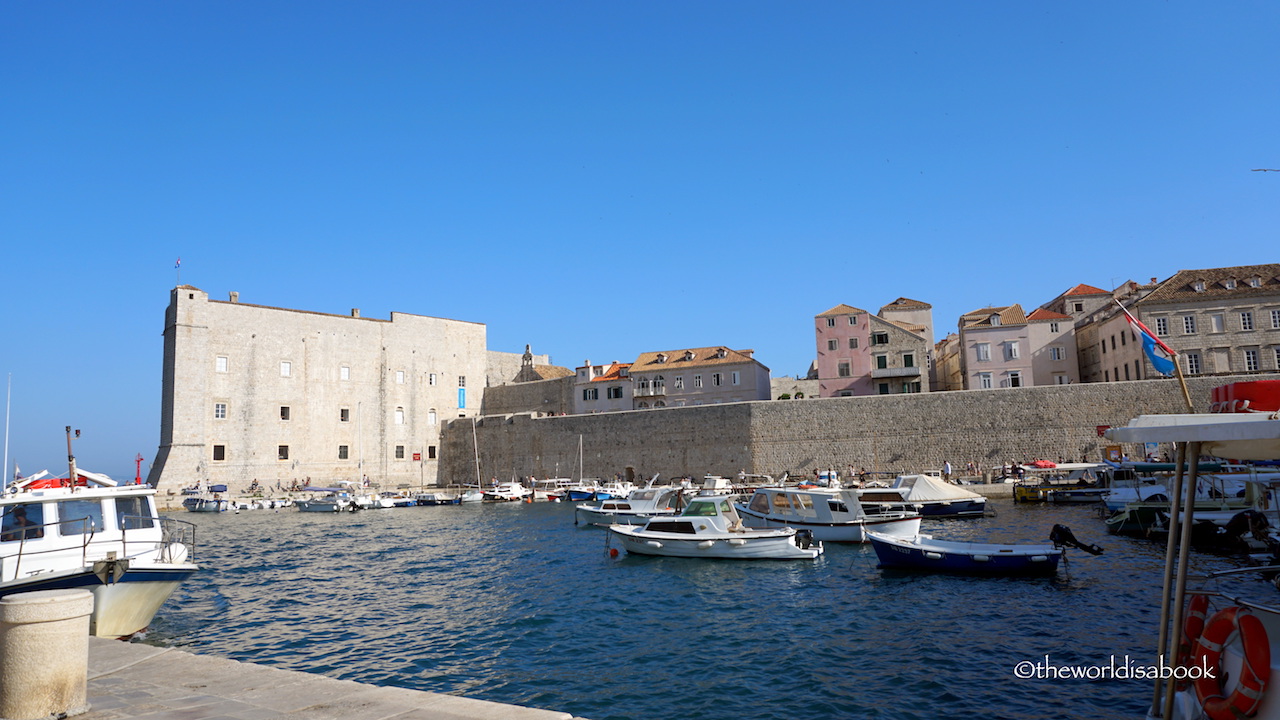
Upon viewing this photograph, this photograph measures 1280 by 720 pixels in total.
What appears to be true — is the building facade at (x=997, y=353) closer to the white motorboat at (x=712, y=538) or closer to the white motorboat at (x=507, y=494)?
the white motorboat at (x=507, y=494)

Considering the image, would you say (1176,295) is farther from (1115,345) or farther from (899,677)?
(899,677)

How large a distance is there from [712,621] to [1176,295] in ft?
138

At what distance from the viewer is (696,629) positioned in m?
12.9

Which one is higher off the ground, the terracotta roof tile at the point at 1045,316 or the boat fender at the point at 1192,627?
the terracotta roof tile at the point at 1045,316

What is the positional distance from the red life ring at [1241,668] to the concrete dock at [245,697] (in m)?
4.12

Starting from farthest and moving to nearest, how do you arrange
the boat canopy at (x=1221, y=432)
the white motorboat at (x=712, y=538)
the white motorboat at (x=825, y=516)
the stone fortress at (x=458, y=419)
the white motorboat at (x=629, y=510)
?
the stone fortress at (x=458, y=419) → the white motorboat at (x=629, y=510) → the white motorboat at (x=825, y=516) → the white motorboat at (x=712, y=538) → the boat canopy at (x=1221, y=432)

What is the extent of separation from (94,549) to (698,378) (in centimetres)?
4592

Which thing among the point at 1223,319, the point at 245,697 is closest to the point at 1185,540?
the point at 245,697

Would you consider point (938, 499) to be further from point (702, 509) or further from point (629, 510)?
point (702, 509)

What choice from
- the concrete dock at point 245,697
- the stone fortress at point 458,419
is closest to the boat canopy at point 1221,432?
the concrete dock at point 245,697

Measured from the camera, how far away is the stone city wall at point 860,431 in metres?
40.5

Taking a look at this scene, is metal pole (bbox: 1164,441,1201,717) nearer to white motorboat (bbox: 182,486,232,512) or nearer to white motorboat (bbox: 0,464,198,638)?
white motorboat (bbox: 0,464,198,638)

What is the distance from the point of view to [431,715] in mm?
5426

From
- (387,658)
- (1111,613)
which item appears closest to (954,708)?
(1111,613)
